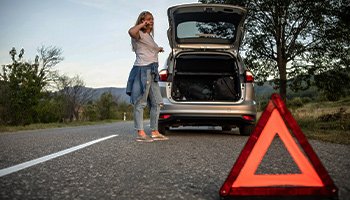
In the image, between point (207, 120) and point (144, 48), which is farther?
point (207, 120)

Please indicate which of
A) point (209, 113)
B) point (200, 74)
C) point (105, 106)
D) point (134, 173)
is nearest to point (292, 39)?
point (200, 74)

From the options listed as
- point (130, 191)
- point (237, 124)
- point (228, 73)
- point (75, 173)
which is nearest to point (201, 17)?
point (228, 73)

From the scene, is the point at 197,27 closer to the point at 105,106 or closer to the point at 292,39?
the point at 292,39

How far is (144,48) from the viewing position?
19.8 feet

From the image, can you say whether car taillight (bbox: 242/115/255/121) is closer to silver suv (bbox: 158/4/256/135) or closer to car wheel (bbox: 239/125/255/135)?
silver suv (bbox: 158/4/256/135)

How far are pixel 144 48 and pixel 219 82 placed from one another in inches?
95.2

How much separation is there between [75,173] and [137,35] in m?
3.29

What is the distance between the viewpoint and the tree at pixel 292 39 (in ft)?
49.2

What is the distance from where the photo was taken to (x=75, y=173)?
3.03 m

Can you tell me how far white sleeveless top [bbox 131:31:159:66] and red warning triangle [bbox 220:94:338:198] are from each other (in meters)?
4.10

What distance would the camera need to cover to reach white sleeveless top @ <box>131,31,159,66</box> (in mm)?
6012

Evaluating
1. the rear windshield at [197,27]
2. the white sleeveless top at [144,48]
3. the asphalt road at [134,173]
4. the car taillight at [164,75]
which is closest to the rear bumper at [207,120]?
the car taillight at [164,75]

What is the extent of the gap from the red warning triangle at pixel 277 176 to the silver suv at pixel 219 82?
4.51m

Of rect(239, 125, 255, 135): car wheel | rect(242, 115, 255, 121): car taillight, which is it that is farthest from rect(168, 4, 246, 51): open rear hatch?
rect(239, 125, 255, 135): car wheel
